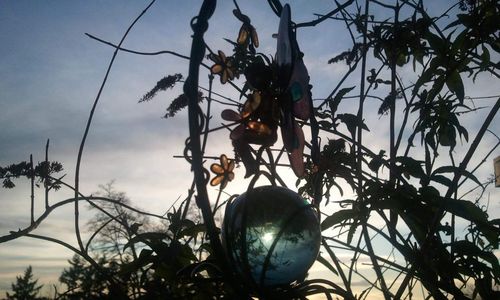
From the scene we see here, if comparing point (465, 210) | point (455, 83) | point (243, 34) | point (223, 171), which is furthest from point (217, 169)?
point (455, 83)

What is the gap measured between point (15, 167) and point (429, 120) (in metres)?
1.90

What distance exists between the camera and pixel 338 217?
1.31 m

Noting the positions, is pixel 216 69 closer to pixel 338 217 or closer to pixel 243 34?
pixel 243 34

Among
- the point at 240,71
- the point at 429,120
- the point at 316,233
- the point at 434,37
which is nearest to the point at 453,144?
the point at 429,120

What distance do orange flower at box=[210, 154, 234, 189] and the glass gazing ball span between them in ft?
0.27

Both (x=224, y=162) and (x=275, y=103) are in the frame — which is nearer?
(x=275, y=103)

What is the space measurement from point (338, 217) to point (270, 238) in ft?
2.16

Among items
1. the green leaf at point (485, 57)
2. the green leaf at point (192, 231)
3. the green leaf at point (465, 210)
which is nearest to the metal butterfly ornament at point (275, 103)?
the green leaf at point (192, 231)

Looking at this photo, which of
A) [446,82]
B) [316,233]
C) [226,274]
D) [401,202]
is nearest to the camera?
[226,274]

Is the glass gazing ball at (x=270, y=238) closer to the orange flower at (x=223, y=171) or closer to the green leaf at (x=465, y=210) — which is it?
the orange flower at (x=223, y=171)

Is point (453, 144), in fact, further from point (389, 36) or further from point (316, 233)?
point (316, 233)

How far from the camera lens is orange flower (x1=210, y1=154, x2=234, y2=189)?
832 millimetres

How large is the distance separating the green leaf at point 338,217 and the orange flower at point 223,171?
0.59m

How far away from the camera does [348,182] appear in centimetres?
149
